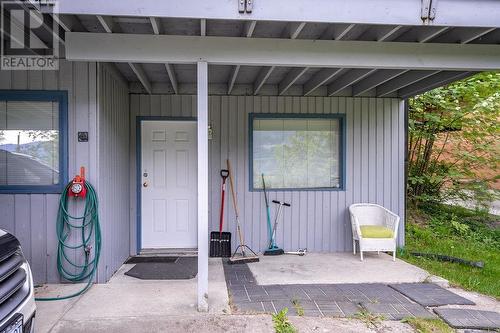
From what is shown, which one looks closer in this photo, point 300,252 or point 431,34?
point 431,34

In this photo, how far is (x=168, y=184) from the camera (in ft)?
15.9

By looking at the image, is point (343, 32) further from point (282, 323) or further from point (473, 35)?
point (282, 323)

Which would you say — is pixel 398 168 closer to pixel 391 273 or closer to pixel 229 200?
pixel 391 273

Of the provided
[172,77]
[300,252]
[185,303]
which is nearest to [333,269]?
[300,252]

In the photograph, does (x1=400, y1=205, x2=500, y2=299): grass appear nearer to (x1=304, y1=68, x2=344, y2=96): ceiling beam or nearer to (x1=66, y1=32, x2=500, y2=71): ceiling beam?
(x1=66, y1=32, x2=500, y2=71): ceiling beam

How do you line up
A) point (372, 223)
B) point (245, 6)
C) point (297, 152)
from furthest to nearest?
point (297, 152) < point (372, 223) < point (245, 6)

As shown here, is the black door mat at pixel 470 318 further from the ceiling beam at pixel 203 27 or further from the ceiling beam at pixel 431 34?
the ceiling beam at pixel 203 27

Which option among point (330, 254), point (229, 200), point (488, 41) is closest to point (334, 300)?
point (330, 254)

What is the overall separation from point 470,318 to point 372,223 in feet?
7.04

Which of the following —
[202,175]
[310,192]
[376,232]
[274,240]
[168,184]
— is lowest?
[274,240]

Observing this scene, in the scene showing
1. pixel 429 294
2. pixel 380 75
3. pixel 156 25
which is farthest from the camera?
pixel 380 75

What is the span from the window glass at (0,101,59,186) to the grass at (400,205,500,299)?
451cm

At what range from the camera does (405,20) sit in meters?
2.62

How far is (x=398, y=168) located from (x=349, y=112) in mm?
1139
